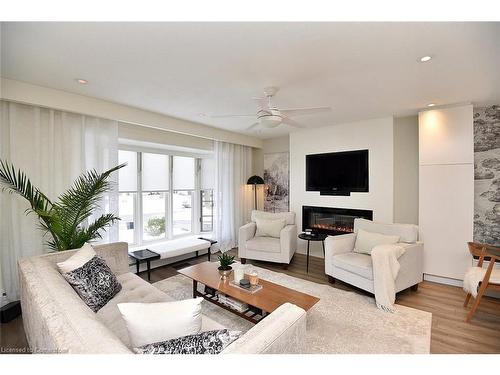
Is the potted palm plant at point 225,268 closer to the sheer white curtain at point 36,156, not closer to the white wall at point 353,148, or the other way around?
the sheer white curtain at point 36,156

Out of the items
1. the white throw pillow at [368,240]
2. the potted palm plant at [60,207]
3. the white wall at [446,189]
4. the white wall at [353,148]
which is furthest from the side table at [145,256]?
the white wall at [446,189]

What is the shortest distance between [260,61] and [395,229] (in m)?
2.72

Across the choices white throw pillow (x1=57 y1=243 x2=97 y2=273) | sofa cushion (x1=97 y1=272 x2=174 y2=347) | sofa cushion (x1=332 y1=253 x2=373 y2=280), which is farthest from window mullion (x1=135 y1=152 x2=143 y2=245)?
sofa cushion (x1=332 y1=253 x2=373 y2=280)

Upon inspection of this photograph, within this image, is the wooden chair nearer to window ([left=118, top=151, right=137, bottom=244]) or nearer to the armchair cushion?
the armchair cushion

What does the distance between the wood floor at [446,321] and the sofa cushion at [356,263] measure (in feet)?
1.09

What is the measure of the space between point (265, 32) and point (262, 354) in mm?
1827

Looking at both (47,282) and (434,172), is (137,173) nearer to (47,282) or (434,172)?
(47,282)

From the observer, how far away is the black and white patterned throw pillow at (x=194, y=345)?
0.88 metres

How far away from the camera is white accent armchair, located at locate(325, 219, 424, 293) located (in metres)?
2.64

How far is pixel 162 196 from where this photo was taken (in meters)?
4.34

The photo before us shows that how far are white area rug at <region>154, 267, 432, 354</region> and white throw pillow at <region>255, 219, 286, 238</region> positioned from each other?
1218 millimetres
